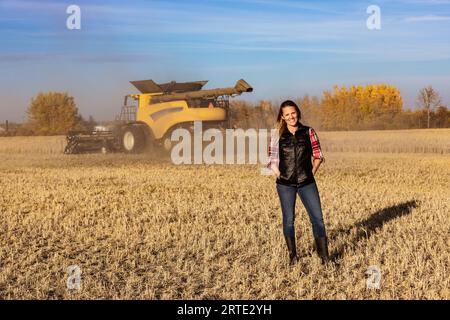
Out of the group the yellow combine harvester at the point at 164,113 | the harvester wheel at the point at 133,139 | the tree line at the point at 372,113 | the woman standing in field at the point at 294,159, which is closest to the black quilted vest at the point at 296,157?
the woman standing in field at the point at 294,159

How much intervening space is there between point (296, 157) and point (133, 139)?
57.5 feet

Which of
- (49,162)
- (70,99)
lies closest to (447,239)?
(49,162)

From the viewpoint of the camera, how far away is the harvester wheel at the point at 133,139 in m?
22.9

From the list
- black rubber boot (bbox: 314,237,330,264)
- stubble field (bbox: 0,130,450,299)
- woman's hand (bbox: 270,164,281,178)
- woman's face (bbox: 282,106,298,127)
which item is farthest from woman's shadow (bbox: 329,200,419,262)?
woman's face (bbox: 282,106,298,127)

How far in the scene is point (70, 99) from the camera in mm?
56750

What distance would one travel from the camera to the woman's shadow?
7342mm

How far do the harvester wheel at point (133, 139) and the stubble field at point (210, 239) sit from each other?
23.5 feet

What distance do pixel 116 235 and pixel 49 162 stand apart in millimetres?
15011

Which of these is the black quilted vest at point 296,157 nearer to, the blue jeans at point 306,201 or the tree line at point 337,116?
the blue jeans at point 306,201

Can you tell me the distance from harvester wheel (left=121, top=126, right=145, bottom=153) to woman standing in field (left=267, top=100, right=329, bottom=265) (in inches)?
673

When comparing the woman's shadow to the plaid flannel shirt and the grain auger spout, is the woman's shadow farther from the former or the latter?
the grain auger spout

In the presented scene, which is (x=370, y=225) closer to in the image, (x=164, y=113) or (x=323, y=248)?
(x=323, y=248)

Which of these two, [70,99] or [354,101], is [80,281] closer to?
[70,99]

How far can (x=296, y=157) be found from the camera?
611cm
